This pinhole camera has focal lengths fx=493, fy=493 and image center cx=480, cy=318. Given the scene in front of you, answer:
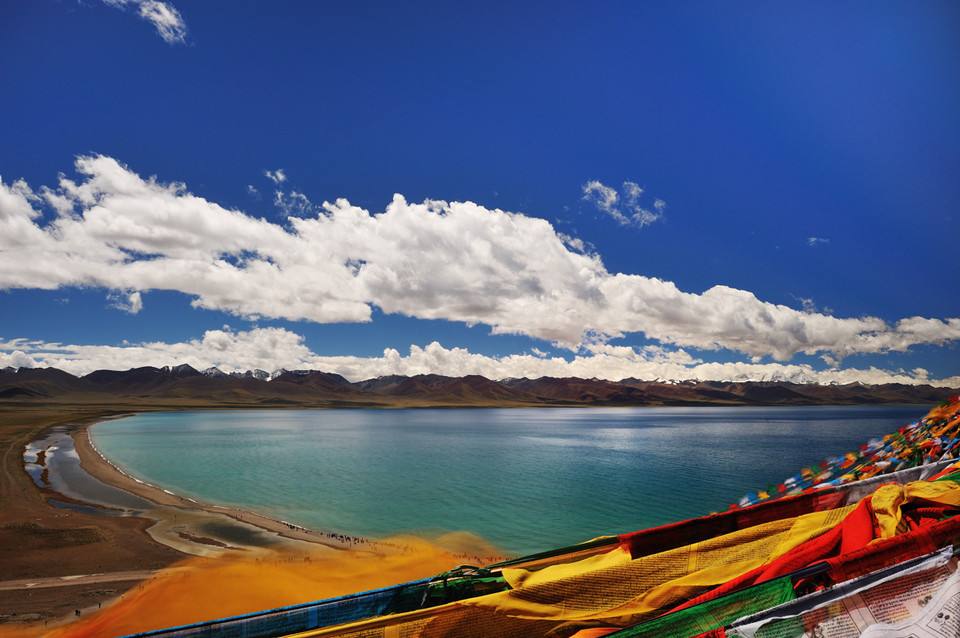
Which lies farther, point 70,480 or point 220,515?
point 70,480

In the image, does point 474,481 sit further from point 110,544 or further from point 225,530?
point 110,544

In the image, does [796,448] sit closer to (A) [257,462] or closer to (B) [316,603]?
(A) [257,462]

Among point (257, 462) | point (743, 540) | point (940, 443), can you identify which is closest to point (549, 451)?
point (257, 462)

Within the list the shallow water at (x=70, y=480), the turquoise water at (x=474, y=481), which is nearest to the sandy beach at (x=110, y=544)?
the shallow water at (x=70, y=480)

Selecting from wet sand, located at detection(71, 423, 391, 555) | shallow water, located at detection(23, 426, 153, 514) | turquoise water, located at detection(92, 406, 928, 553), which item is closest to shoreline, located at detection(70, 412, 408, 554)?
wet sand, located at detection(71, 423, 391, 555)

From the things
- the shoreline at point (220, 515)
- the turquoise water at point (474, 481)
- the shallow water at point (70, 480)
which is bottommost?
the turquoise water at point (474, 481)

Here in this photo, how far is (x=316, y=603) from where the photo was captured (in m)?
3.83

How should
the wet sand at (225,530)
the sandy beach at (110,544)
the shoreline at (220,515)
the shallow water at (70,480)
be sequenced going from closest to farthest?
the sandy beach at (110,544) < the wet sand at (225,530) < the shoreline at (220,515) < the shallow water at (70,480)

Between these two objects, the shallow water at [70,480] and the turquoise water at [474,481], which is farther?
the shallow water at [70,480]

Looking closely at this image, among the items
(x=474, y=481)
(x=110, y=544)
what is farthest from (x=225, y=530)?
(x=474, y=481)

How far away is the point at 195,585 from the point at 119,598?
2.13m

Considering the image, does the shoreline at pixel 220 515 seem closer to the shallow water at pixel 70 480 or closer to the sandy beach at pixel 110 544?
the sandy beach at pixel 110 544

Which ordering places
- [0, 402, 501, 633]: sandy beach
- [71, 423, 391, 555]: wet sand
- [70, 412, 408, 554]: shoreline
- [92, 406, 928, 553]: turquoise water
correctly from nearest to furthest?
[0, 402, 501, 633]: sandy beach, [71, 423, 391, 555]: wet sand, [70, 412, 408, 554]: shoreline, [92, 406, 928, 553]: turquoise water

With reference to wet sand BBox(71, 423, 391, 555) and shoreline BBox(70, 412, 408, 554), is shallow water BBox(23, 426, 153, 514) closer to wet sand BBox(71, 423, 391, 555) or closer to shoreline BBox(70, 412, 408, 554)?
shoreline BBox(70, 412, 408, 554)
